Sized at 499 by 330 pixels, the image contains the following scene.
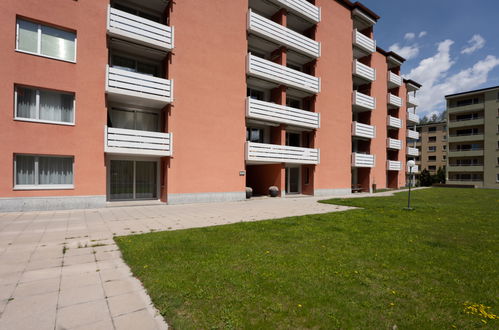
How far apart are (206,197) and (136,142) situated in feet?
17.7

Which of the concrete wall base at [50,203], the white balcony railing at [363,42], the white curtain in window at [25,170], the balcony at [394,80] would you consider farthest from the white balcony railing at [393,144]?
the white curtain in window at [25,170]

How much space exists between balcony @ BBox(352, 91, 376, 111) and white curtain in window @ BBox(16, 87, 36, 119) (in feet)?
82.6

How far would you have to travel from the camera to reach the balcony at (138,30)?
43.2 ft

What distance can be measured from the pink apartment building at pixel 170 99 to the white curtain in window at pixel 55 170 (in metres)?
0.05

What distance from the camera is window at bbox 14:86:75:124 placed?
11.7 meters

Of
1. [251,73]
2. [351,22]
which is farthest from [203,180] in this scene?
[351,22]

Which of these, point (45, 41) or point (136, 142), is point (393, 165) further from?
point (45, 41)

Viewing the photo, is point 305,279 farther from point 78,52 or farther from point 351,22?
point 351,22

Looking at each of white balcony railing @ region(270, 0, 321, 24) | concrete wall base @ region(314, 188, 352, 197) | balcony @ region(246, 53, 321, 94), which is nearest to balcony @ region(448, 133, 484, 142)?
concrete wall base @ region(314, 188, 352, 197)

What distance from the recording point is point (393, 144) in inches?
1271

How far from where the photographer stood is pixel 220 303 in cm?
361

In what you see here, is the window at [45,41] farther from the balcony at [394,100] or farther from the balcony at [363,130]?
the balcony at [394,100]

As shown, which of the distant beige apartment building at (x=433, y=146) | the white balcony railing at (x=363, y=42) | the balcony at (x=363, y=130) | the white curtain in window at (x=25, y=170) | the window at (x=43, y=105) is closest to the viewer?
the white curtain in window at (x=25, y=170)

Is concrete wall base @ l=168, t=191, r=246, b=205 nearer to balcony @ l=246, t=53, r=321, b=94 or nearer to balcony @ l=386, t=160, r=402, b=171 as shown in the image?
balcony @ l=246, t=53, r=321, b=94
